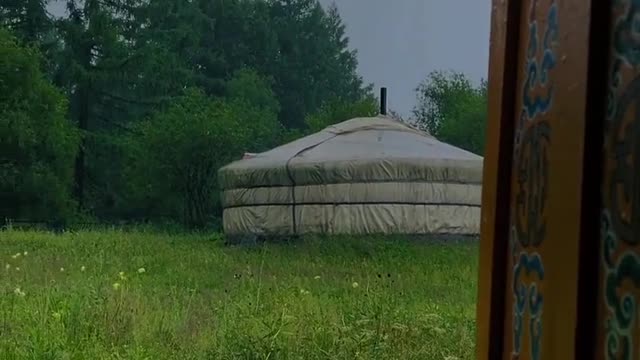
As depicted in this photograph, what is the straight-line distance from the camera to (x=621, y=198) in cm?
44

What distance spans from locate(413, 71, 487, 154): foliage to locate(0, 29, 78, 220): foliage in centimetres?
730

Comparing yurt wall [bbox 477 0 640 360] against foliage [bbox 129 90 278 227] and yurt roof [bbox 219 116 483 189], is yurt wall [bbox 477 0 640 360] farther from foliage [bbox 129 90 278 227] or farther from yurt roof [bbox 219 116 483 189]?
foliage [bbox 129 90 278 227]

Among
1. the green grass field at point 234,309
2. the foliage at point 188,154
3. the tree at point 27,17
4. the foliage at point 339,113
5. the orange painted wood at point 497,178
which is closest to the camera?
the orange painted wood at point 497,178

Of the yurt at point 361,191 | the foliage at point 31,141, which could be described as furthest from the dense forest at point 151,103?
the yurt at point 361,191

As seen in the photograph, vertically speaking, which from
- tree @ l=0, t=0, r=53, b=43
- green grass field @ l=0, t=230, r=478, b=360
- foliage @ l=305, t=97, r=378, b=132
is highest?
tree @ l=0, t=0, r=53, b=43

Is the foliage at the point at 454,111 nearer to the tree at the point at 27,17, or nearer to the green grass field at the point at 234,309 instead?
the tree at the point at 27,17

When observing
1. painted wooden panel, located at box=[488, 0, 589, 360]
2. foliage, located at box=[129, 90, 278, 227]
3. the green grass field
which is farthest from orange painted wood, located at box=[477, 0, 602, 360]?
foliage, located at box=[129, 90, 278, 227]

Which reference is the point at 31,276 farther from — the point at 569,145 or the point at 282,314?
the point at 569,145

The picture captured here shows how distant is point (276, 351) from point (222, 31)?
22.5 meters

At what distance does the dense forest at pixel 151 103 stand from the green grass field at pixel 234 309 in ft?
31.0

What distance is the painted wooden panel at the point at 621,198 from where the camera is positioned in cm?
43

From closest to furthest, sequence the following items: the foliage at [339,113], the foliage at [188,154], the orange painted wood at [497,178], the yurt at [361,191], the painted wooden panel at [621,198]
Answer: the painted wooden panel at [621,198], the orange painted wood at [497,178], the yurt at [361,191], the foliage at [188,154], the foliage at [339,113]

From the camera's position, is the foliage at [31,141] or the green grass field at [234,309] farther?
the foliage at [31,141]

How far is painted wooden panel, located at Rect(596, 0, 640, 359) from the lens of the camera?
426mm
